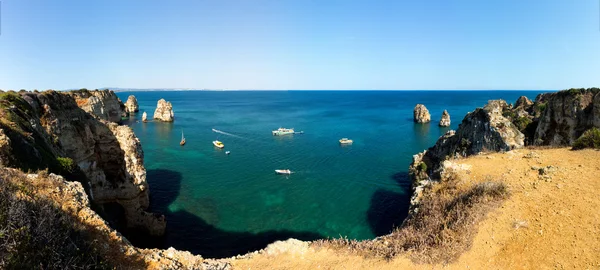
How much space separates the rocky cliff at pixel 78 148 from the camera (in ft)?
56.8

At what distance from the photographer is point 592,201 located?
1384cm

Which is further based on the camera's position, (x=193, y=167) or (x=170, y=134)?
(x=170, y=134)

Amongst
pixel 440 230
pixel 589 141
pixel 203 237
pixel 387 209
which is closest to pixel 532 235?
pixel 440 230

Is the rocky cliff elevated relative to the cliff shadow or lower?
elevated

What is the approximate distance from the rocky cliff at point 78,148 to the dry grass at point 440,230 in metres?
17.5

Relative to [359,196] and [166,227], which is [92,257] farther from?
[359,196]

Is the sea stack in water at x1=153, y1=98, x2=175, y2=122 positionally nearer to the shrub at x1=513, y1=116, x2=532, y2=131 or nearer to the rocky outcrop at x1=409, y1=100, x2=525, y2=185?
the rocky outcrop at x1=409, y1=100, x2=525, y2=185

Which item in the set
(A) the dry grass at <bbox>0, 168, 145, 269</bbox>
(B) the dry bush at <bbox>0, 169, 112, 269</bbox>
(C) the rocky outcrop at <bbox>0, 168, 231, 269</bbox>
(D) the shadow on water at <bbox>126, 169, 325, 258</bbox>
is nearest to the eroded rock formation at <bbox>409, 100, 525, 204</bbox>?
(D) the shadow on water at <bbox>126, 169, 325, 258</bbox>

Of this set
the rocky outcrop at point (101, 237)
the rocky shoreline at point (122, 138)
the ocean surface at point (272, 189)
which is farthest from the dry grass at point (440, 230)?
the ocean surface at point (272, 189)

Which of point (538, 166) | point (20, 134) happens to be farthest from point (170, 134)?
point (538, 166)

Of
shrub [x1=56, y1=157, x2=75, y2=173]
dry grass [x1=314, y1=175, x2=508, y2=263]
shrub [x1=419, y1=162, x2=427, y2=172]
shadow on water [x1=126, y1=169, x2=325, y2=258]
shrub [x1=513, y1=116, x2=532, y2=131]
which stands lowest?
shadow on water [x1=126, y1=169, x2=325, y2=258]

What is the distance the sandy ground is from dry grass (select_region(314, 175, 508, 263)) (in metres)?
0.38

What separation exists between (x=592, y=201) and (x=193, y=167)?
168 feet

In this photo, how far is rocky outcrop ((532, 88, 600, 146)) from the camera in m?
27.5
